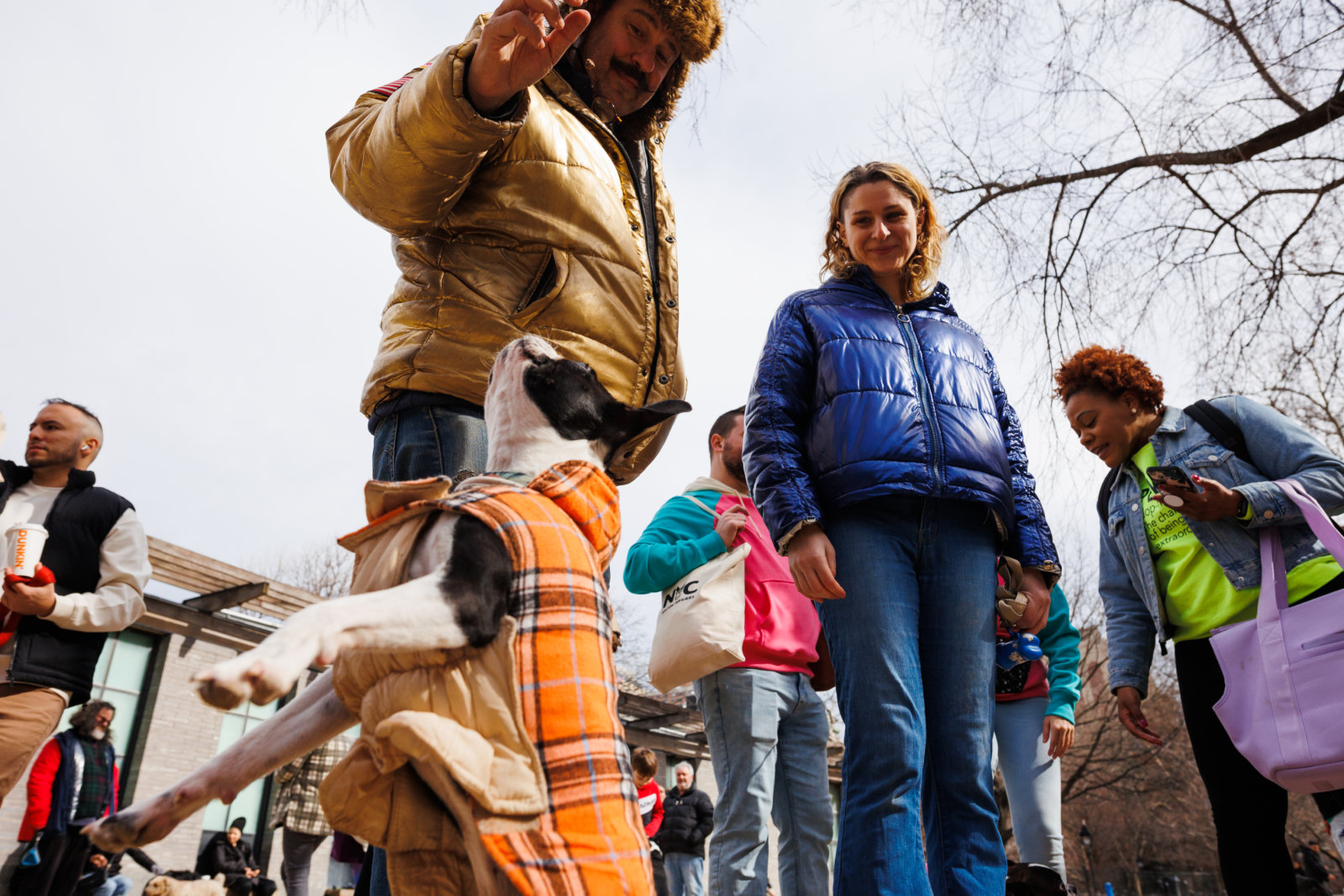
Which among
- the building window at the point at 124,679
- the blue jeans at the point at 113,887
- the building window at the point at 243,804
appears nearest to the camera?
the blue jeans at the point at 113,887

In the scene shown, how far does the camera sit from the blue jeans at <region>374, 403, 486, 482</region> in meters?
2.00

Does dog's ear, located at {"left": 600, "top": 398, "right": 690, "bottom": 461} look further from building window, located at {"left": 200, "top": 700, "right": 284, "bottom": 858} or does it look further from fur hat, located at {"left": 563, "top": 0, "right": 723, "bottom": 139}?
building window, located at {"left": 200, "top": 700, "right": 284, "bottom": 858}

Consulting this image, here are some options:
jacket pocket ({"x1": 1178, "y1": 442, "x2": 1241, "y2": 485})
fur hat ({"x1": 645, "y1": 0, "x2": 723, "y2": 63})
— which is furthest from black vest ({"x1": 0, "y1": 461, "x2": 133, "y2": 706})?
jacket pocket ({"x1": 1178, "y1": 442, "x2": 1241, "y2": 485})

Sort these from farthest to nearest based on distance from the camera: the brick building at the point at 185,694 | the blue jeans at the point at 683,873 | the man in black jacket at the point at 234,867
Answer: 1. the brick building at the point at 185,694
2. the man in black jacket at the point at 234,867
3. the blue jeans at the point at 683,873

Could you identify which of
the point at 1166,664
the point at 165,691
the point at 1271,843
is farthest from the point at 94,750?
the point at 1166,664

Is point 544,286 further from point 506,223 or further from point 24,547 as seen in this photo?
point 24,547

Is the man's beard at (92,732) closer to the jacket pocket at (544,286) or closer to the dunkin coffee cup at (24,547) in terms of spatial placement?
the dunkin coffee cup at (24,547)

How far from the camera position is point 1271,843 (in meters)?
2.81

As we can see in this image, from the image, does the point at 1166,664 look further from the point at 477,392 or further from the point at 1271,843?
the point at 477,392

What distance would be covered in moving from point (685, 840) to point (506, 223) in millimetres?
6569

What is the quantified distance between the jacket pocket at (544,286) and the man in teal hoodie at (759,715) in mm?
1517

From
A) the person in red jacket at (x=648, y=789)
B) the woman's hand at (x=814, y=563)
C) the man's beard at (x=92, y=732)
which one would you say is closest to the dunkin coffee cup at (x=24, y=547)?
the woman's hand at (x=814, y=563)

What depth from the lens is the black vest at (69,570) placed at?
3.20 metres

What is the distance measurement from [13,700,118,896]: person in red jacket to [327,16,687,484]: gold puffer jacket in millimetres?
5125
